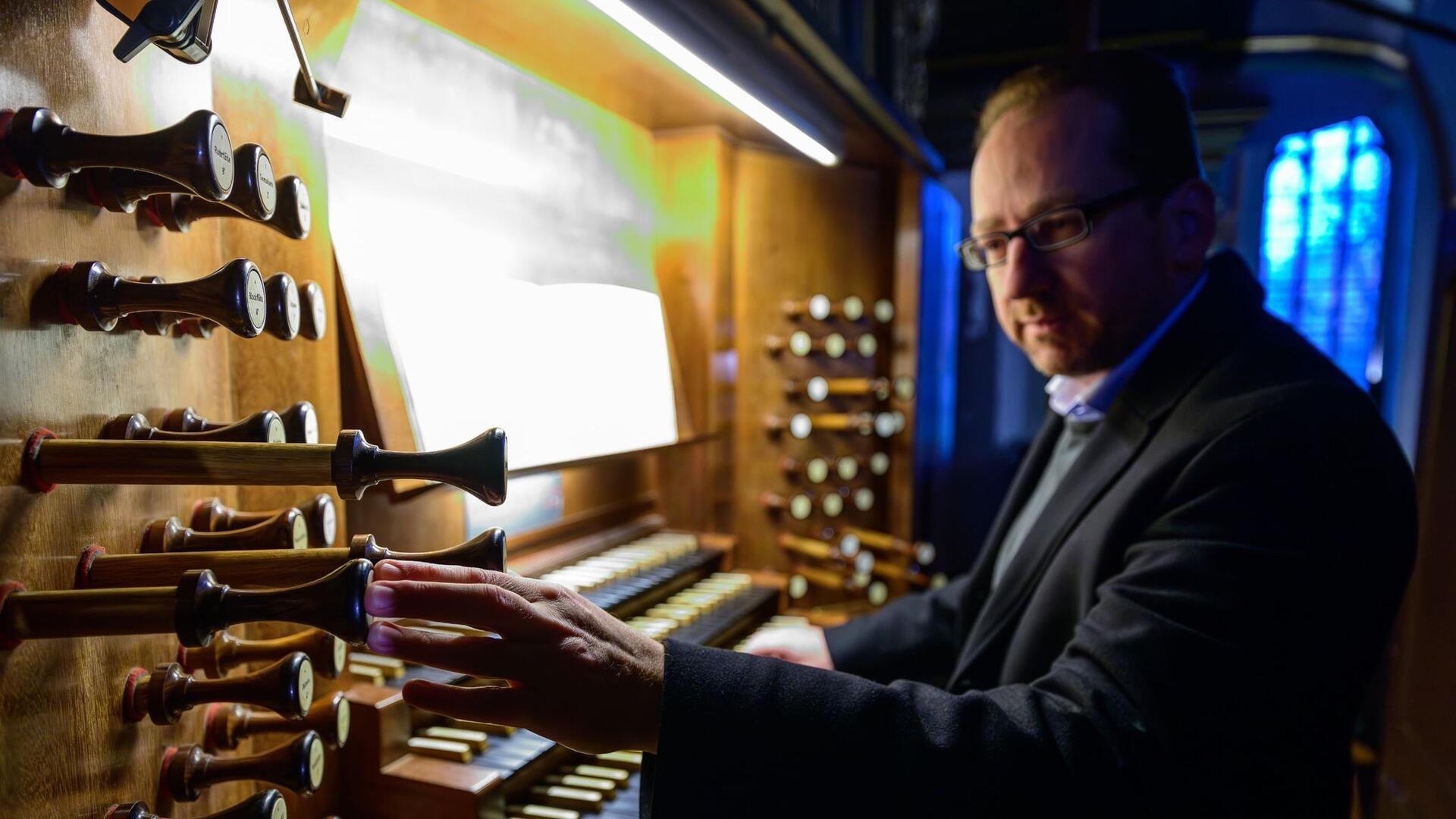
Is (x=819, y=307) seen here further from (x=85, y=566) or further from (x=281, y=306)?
(x=85, y=566)

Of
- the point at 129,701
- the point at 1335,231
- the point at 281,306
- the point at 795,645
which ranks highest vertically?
the point at 1335,231

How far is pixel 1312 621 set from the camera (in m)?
0.99

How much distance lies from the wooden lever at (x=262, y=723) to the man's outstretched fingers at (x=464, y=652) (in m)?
0.25

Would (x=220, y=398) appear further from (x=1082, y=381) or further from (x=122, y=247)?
(x=1082, y=381)

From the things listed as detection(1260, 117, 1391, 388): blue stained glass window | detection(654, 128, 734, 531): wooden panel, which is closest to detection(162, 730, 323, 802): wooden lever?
detection(654, 128, 734, 531): wooden panel

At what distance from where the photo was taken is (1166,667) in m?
0.96

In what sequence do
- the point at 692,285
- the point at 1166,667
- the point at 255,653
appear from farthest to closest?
1. the point at 692,285
2. the point at 1166,667
3. the point at 255,653

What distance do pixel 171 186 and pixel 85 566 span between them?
324 mm

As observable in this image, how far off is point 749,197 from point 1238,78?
10.8 feet

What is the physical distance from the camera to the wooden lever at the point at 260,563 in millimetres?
615

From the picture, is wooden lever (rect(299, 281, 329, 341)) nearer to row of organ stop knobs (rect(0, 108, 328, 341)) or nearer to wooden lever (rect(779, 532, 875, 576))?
row of organ stop knobs (rect(0, 108, 328, 341))

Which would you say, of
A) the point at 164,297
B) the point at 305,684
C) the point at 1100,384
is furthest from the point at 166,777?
the point at 1100,384

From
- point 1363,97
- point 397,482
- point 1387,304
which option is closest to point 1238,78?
point 1363,97

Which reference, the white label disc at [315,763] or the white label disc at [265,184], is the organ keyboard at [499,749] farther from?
the white label disc at [265,184]
